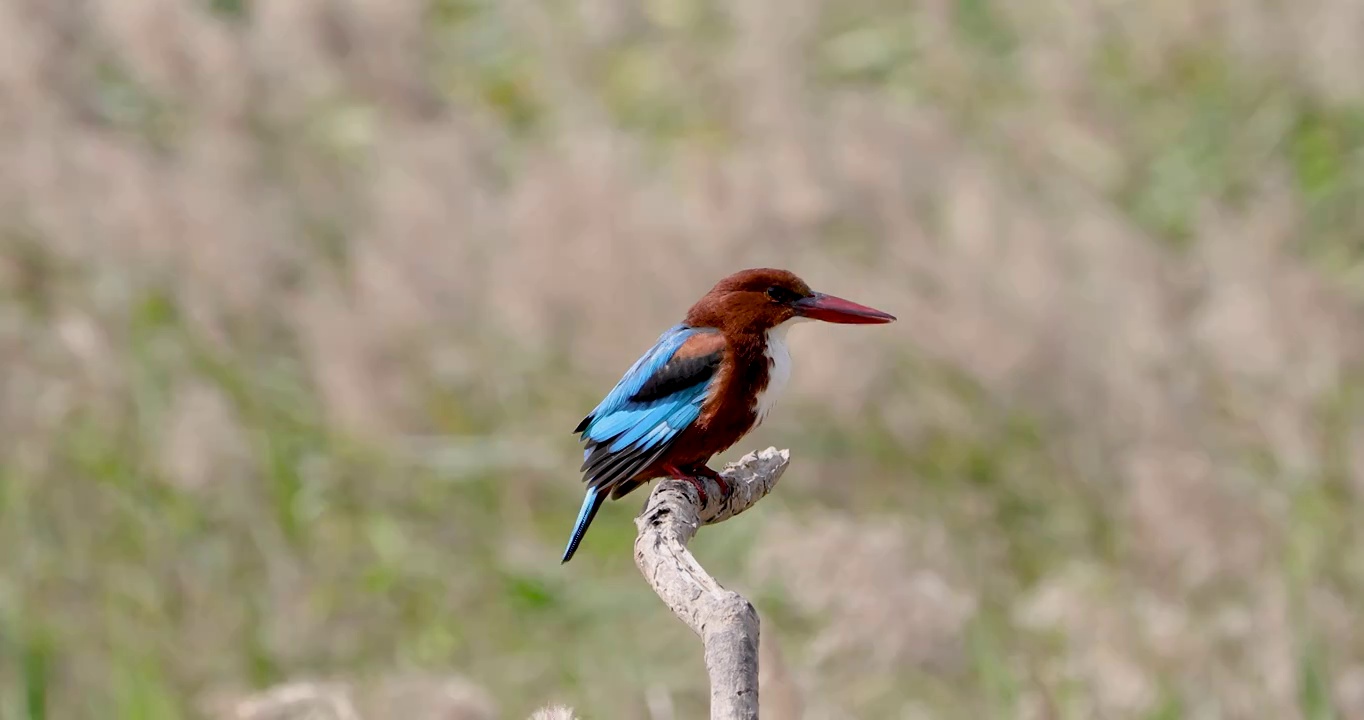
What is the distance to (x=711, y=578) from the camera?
1.60 m

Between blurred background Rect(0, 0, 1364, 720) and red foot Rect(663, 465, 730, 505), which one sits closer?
red foot Rect(663, 465, 730, 505)

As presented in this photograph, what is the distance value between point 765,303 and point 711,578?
879mm

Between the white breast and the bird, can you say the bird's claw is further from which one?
the white breast

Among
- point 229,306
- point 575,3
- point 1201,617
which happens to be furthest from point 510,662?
point 575,3

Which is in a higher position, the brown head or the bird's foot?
the brown head

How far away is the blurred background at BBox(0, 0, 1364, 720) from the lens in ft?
12.9

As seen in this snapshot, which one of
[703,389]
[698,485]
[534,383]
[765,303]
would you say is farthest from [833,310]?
[534,383]

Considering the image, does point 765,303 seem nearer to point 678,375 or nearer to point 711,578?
point 678,375

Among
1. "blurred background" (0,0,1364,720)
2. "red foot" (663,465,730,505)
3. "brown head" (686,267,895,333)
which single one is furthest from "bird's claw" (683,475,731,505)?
"blurred background" (0,0,1364,720)

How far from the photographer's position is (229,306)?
4.54m

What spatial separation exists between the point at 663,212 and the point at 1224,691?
197 centimetres

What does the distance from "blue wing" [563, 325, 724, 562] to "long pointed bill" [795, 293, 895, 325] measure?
131mm

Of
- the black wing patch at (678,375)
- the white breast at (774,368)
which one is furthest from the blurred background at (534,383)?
the black wing patch at (678,375)

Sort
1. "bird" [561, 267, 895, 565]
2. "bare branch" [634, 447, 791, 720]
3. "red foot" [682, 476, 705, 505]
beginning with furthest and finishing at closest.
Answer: "bird" [561, 267, 895, 565] → "red foot" [682, 476, 705, 505] → "bare branch" [634, 447, 791, 720]
